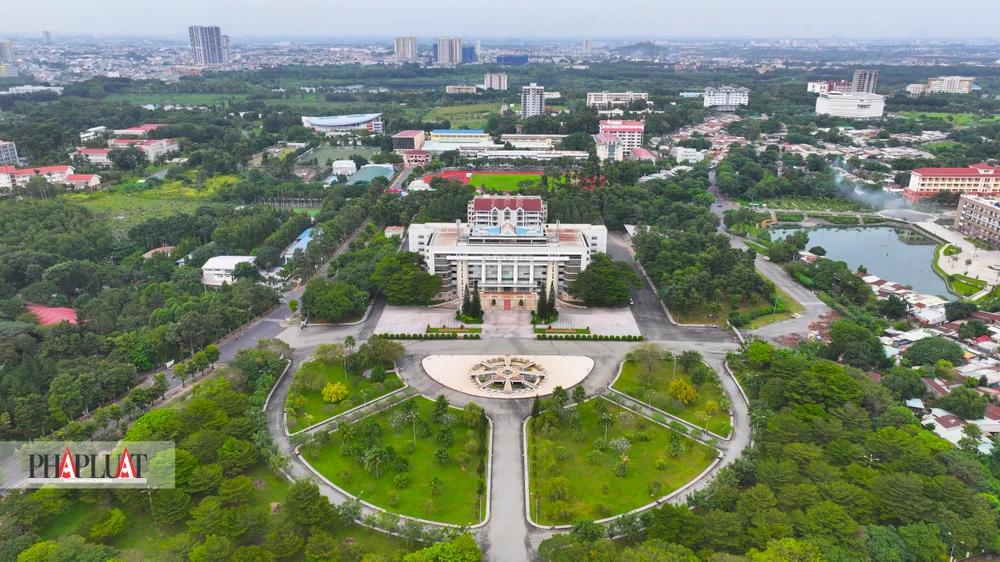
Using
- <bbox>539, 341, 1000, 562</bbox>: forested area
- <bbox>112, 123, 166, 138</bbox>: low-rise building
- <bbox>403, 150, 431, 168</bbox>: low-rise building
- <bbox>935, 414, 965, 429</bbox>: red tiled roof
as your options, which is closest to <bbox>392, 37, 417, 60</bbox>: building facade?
<bbox>112, 123, 166, 138</bbox>: low-rise building

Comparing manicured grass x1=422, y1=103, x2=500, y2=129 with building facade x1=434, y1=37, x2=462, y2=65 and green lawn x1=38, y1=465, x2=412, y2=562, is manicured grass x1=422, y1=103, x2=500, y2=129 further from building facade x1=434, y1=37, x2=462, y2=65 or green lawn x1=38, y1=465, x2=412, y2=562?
building facade x1=434, y1=37, x2=462, y2=65

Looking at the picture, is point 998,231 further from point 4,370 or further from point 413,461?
point 4,370

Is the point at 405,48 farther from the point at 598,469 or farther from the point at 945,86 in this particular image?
the point at 598,469

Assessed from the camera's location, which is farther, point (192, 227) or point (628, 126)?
point (628, 126)

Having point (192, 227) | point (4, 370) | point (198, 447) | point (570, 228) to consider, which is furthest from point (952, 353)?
point (192, 227)

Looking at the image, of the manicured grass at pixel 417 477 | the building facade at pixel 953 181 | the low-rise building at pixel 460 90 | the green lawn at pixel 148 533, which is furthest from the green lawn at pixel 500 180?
the low-rise building at pixel 460 90

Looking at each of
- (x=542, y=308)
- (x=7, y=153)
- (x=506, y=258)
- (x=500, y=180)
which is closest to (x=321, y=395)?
(x=542, y=308)
